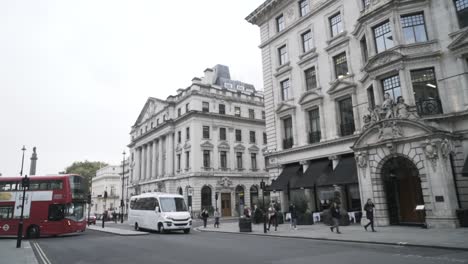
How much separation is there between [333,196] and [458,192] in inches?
350

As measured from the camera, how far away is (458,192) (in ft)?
56.3

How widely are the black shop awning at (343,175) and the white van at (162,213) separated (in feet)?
32.8

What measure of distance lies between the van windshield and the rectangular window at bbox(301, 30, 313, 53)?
1611 centimetres

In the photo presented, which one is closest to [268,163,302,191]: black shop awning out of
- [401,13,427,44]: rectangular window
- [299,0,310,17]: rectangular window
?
[401,13,427,44]: rectangular window

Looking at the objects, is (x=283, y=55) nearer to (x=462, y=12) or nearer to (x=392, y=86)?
(x=392, y=86)

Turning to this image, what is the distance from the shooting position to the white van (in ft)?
74.1

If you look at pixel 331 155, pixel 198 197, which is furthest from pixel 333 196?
pixel 198 197

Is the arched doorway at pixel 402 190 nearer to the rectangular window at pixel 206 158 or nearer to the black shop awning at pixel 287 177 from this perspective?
the black shop awning at pixel 287 177

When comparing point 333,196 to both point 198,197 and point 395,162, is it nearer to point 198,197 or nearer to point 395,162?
point 395,162

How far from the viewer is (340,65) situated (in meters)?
24.7

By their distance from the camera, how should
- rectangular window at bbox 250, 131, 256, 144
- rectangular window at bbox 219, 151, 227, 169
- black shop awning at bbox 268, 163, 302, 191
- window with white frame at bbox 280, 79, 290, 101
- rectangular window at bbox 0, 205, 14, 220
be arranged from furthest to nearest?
rectangular window at bbox 250, 131, 256, 144, rectangular window at bbox 219, 151, 227, 169, window with white frame at bbox 280, 79, 290, 101, black shop awning at bbox 268, 163, 302, 191, rectangular window at bbox 0, 205, 14, 220

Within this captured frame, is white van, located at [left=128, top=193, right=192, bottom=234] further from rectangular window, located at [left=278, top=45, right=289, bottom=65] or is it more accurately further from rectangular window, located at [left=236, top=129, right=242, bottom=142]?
rectangular window, located at [left=236, top=129, right=242, bottom=142]

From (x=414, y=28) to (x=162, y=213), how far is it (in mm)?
20171

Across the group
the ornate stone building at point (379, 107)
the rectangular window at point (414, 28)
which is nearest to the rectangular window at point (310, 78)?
the ornate stone building at point (379, 107)
